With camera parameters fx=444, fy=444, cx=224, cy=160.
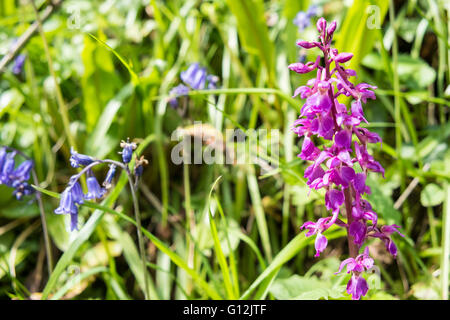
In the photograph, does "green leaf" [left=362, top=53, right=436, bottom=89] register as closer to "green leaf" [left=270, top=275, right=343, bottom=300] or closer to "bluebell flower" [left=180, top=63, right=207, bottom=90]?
"bluebell flower" [left=180, top=63, right=207, bottom=90]

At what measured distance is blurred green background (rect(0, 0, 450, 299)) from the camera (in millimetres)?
2035

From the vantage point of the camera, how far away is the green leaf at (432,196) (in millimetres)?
1935

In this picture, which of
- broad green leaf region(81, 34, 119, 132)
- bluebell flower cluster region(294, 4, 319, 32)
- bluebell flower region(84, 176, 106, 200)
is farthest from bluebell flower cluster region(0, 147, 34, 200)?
bluebell flower cluster region(294, 4, 319, 32)

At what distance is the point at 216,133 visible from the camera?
7.79 ft

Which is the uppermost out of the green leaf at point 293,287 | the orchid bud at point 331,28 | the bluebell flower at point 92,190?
the orchid bud at point 331,28

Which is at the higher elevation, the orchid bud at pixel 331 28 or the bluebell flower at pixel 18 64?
the bluebell flower at pixel 18 64

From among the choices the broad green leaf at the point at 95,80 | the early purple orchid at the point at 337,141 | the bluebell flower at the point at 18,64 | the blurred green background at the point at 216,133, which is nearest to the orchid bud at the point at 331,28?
the early purple orchid at the point at 337,141

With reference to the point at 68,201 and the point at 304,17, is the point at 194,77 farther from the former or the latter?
the point at 68,201

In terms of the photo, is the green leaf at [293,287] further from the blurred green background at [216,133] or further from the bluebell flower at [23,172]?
the bluebell flower at [23,172]

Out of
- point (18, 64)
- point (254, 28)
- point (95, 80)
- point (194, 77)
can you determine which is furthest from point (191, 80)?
point (18, 64)

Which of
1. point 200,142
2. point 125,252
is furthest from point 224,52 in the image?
point 125,252

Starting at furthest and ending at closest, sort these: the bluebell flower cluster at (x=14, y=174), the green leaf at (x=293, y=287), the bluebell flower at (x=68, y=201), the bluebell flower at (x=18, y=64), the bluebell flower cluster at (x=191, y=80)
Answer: the bluebell flower at (x=18, y=64) < the bluebell flower cluster at (x=191, y=80) < the bluebell flower cluster at (x=14, y=174) < the green leaf at (x=293, y=287) < the bluebell flower at (x=68, y=201)

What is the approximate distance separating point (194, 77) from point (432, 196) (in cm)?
124
